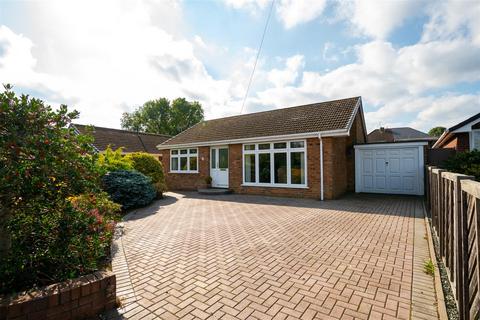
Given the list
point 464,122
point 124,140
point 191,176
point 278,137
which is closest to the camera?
point 464,122

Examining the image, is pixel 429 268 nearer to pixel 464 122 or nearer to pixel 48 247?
pixel 48 247

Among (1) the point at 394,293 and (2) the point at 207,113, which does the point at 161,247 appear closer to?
(1) the point at 394,293

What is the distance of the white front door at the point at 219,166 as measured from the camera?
1389 cm

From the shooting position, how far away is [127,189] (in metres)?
9.12

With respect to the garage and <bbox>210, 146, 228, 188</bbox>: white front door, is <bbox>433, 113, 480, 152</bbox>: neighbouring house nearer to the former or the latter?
the garage

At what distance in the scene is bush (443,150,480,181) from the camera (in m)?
7.37

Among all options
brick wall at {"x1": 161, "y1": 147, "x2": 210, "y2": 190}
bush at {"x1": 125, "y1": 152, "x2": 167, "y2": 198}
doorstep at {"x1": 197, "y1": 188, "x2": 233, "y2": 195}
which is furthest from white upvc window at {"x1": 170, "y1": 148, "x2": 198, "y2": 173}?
bush at {"x1": 125, "y1": 152, "x2": 167, "y2": 198}

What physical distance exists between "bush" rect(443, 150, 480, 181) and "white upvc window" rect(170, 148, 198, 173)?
12.6 meters

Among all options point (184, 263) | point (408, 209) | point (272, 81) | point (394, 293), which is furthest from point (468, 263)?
point (272, 81)

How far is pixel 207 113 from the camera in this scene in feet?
164

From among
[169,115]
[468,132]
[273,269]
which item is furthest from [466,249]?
[169,115]

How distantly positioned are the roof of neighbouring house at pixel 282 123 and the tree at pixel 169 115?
2953cm

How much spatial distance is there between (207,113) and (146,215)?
43.7 meters

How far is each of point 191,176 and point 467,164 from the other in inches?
525
